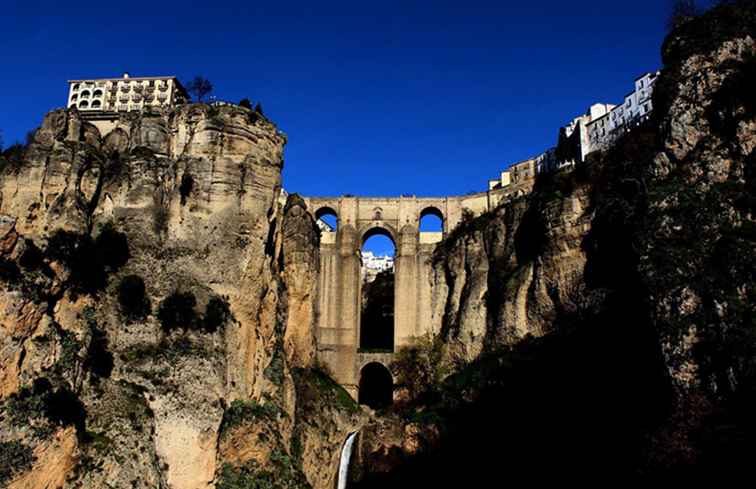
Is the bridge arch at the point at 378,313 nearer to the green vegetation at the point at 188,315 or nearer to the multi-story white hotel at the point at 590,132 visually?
the multi-story white hotel at the point at 590,132

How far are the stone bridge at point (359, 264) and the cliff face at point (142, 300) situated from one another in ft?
54.5

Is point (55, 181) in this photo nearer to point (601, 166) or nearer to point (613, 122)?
point (601, 166)

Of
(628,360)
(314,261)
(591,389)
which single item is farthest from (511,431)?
(314,261)

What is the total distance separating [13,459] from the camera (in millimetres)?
25250

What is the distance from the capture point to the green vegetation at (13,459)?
24.9 meters

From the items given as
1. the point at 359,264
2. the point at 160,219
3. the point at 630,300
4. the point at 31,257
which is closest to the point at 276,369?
the point at 160,219

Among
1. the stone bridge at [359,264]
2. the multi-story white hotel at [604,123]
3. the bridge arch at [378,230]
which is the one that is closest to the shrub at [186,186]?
the stone bridge at [359,264]

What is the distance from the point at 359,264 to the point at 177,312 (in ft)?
90.1

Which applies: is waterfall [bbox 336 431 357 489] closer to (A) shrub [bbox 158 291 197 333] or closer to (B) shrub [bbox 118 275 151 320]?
(A) shrub [bbox 158 291 197 333]

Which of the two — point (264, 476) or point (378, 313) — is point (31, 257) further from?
point (378, 313)

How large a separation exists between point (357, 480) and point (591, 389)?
49.9 ft

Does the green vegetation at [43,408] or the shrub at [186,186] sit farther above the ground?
the shrub at [186,186]

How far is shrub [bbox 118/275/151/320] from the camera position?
3238 cm

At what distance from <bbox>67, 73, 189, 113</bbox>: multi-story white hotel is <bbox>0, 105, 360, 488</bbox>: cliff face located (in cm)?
5442
